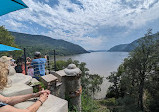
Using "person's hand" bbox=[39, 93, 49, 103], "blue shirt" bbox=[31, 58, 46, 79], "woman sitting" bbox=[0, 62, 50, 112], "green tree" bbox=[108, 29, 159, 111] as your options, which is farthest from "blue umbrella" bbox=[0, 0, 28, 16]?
"green tree" bbox=[108, 29, 159, 111]

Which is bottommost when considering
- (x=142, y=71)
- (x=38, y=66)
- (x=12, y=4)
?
(x=142, y=71)

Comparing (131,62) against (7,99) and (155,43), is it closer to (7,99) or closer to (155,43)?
(155,43)

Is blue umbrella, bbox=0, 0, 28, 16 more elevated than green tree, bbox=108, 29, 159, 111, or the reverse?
blue umbrella, bbox=0, 0, 28, 16

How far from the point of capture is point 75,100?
15.4 feet

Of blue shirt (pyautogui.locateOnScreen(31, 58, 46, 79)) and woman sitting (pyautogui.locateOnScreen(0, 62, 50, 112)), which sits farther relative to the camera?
blue shirt (pyautogui.locateOnScreen(31, 58, 46, 79))

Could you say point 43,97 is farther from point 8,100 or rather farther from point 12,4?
point 12,4

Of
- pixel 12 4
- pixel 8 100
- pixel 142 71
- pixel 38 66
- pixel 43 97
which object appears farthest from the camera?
pixel 142 71

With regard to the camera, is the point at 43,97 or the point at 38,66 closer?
the point at 43,97

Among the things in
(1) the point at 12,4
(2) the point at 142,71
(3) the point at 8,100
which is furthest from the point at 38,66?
(2) the point at 142,71

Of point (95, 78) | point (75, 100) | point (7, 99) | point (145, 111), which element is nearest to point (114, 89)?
point (95, 78)

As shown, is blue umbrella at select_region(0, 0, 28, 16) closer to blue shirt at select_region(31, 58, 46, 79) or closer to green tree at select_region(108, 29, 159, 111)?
blue shirt at select_region(31, 58, 46, 79)

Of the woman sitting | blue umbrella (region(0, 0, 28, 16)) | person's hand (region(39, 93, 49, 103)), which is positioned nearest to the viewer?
the woman sitting

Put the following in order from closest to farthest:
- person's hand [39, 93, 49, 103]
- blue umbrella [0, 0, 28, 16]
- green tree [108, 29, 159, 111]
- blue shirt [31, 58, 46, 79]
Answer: person's hand [39, 93, 49, 103] < blue umbrella [0, 0, 28, 16] < blue shirt [31, 58, 46, 79] < green tree [108, 29, 159, 111]

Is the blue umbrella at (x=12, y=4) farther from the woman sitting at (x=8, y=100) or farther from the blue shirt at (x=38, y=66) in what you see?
the blue shirt at (x=38, y=66)
